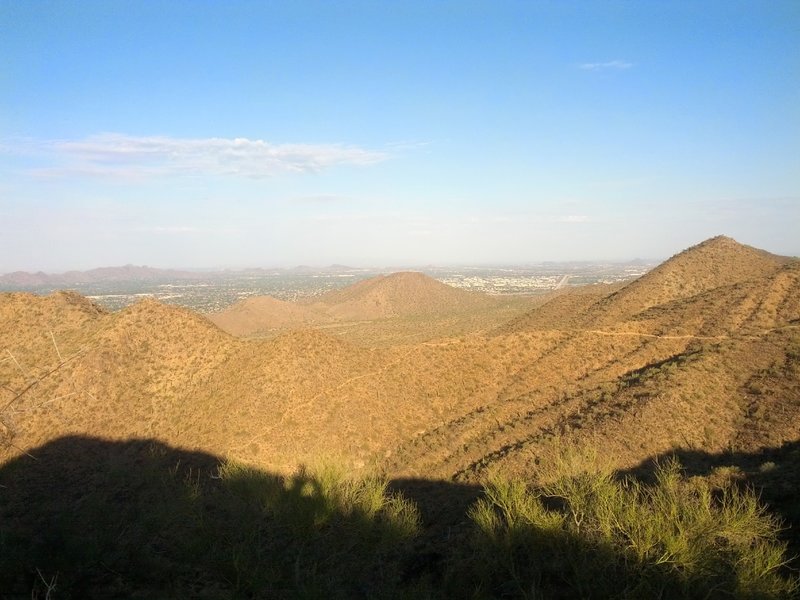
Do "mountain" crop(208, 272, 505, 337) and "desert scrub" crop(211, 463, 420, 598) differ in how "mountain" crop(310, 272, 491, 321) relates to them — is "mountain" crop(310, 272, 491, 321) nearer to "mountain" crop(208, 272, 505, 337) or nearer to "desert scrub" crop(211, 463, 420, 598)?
"mountain" crop(208, 272, 505, 337)

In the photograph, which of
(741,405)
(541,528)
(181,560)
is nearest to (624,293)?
(741,405)

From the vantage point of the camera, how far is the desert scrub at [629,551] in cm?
783

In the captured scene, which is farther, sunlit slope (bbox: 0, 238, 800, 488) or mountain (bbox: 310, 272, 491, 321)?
mountain (bbox: 310, 272, 491, 321)

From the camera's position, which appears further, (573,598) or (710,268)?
(710,268)

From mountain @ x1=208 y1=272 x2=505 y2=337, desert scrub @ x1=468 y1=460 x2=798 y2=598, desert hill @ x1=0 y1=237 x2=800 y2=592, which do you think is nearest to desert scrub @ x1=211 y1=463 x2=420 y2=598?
desert scrub @ x1=468 y1=460 x2=798 y2=598

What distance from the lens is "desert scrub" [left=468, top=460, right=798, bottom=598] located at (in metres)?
7.83

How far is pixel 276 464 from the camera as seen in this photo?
751 inches

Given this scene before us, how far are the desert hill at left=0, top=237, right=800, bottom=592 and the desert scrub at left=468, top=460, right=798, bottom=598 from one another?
184 inches

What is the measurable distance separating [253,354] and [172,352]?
13.5 feet

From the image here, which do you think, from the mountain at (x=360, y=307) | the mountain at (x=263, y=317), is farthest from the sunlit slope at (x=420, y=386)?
the mountain at (x=360, y=307)

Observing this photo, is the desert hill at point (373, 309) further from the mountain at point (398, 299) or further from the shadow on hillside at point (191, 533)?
the shadow on hillside at point (191, 533)

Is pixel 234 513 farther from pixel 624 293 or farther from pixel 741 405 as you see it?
pixel 624 293

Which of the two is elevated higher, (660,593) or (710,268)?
(710,268)

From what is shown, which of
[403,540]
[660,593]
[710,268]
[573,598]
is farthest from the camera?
[710,268]
